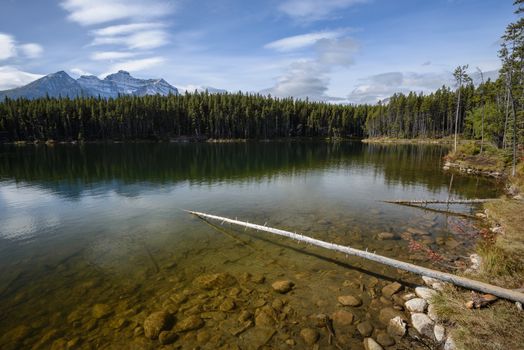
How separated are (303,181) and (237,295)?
1343 inches

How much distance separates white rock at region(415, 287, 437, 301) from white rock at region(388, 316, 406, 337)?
7.29 ft

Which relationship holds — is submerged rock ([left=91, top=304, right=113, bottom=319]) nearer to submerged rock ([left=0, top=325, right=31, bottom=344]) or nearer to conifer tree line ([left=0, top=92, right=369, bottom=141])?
submerged rock ([left=0, top=325, right=31, bottom=344])

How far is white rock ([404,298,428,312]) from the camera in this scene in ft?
43.3

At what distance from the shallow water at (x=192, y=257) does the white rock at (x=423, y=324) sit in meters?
1.18

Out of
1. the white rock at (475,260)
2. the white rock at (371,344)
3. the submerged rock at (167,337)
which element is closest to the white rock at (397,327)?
the white rock at (371,344)

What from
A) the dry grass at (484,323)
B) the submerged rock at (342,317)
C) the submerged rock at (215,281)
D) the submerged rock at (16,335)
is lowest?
the submerged rock at (16,335)

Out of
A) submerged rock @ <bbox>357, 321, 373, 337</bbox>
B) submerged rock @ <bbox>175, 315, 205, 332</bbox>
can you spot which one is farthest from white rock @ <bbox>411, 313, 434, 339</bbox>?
submerged rock @ <bbox>175, 315, 205, 332</bbox>

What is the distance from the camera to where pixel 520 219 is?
76.0 ft

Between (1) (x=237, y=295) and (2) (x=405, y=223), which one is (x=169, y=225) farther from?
(2) (x=405, y=223)

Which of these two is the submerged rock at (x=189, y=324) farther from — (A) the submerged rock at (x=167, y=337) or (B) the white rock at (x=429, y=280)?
(B) the white rock at (x=429, y=280)

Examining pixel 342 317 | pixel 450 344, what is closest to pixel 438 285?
pixel 450 344

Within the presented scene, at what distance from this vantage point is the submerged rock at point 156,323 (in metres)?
12.7

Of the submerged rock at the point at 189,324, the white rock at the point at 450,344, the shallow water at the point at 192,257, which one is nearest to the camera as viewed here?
the white rock at the point at 450,344

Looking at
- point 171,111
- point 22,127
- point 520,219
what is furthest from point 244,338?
point 22,127
